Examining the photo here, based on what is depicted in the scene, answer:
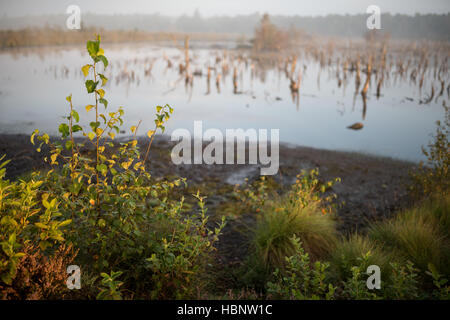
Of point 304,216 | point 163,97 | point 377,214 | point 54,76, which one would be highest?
point 54,76

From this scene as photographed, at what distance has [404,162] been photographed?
29.9 ft

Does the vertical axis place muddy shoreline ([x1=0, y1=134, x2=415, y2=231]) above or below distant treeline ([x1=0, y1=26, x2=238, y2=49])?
below

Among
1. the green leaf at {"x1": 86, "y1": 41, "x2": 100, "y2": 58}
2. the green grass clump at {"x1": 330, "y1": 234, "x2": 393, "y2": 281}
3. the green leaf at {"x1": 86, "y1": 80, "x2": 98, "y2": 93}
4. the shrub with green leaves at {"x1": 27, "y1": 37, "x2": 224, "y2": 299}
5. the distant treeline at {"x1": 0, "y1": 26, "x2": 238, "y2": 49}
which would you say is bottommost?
the green grass clump at {"x1": 330, "y1": 234, "x2": 393, "y2": 281}

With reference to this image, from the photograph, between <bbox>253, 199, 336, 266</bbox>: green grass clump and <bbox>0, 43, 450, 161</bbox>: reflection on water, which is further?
<bbox>0, 43, 450, 161</bbox>: reflection on water

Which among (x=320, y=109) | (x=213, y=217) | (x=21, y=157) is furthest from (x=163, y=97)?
(x=213, y=217)

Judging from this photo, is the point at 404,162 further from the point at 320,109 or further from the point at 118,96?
the point at 118,96

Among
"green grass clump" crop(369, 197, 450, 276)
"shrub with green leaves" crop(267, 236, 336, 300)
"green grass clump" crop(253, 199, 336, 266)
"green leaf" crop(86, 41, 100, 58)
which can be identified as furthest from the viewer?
"green grass clump" crop(253, 199, 336, 266)

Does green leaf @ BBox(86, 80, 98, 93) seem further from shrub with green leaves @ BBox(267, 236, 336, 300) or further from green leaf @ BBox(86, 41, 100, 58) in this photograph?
shrub with green leaves @ BBox(267, 236, 336, 300)

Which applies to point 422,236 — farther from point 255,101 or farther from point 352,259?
point 255,101

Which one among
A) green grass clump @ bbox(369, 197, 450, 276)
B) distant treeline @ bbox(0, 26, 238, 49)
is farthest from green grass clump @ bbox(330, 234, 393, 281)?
distant treeline @ bbox(0, 26, 238, 49)

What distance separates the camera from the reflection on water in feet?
37.6
